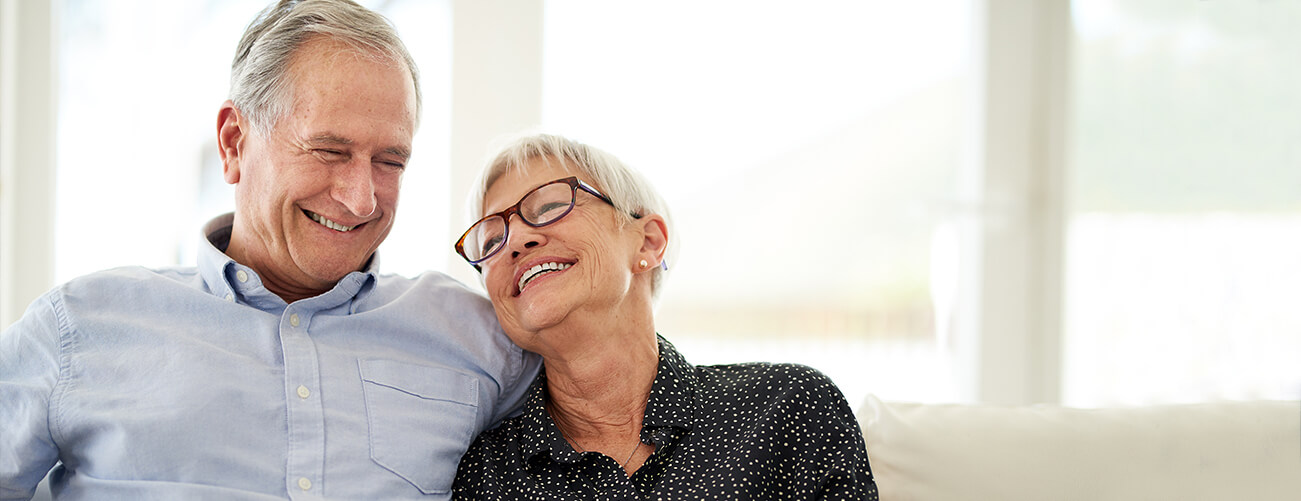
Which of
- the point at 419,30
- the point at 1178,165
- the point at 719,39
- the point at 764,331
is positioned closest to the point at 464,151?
the point at 419,30

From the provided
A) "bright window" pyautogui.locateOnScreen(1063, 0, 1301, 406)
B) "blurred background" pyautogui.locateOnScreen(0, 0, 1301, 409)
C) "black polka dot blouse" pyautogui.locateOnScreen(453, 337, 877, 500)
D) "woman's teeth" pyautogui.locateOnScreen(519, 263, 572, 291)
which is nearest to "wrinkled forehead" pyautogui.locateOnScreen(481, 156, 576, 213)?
"woman's teeth" pyautogui.locateOnScreen(519, 263, 572, 291)

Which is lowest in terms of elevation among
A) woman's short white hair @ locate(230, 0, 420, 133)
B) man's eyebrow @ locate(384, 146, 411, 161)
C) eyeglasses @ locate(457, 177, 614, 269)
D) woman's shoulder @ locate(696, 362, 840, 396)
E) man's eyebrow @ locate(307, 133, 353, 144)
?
woman's shoulder @ locate(696, 362, 840, 396)

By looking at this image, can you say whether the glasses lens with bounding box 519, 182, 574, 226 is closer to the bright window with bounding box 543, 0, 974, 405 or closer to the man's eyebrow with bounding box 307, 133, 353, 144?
the man's eyebrow with bounding box 307, 133, 353, 144

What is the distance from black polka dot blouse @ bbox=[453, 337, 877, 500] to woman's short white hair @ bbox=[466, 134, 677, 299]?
1.05 feet

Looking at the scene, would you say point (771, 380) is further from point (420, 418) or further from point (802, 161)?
point (802, 161)

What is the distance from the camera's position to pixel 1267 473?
1660mm

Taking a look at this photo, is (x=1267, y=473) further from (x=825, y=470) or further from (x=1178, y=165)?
(x=1178, y=165)

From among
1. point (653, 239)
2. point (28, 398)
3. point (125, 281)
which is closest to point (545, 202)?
point (653, 239)

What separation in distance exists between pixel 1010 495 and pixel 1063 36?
1.89 m

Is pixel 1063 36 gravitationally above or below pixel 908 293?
above

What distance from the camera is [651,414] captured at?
1546 millimetres

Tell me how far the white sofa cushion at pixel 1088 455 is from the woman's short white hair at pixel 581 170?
593 millimetres

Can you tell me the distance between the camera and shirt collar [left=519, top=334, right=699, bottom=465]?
1506mm

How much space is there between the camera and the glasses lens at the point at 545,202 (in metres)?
1.59
